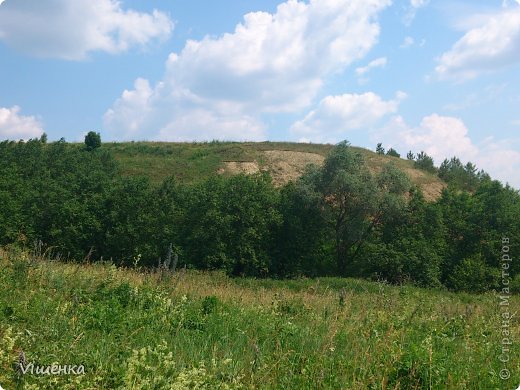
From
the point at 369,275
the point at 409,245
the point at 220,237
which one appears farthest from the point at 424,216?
the point at 220,237

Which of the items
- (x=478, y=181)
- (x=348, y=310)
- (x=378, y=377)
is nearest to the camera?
(x=378, y=377)

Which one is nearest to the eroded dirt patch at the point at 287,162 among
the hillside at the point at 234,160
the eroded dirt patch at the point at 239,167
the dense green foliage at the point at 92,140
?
the hillside at the point at 234,160

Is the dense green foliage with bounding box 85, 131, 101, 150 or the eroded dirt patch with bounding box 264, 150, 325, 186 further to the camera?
the dense green foliage with bounding box 85, 131, 101, 150

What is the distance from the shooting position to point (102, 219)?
35969mm

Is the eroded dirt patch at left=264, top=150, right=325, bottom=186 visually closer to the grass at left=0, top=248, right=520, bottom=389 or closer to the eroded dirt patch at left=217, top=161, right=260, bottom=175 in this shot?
the eroded dirt patch at left=217, top=161, right=260, bottom=175

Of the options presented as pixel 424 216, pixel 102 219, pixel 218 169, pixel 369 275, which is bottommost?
pixel 369 275

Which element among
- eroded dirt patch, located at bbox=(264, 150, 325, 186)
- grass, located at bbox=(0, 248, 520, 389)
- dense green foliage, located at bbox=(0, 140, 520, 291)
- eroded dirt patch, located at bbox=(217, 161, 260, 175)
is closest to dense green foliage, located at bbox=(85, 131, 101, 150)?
eroded dirt patch, located at bbox=(217, 161, 260, 175)

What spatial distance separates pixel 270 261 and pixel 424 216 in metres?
11.5

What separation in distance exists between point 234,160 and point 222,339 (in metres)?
51.6

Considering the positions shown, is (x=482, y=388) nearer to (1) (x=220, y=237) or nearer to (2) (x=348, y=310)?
(2) (x=348, y=310)

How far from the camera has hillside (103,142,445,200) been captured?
53125mm

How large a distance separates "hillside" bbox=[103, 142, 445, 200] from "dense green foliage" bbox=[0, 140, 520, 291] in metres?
14.2

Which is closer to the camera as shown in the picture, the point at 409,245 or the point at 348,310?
the point at 348,310

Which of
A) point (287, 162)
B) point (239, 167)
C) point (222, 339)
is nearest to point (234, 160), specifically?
point (239, 167)
